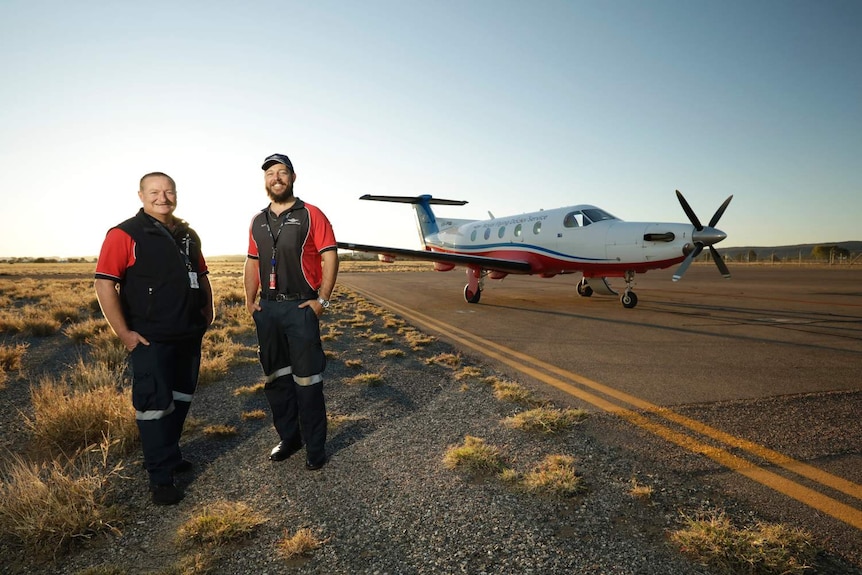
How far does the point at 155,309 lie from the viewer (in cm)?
306

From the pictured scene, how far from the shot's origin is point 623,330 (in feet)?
29.4

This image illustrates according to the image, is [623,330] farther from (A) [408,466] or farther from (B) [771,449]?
(A) [408,466]

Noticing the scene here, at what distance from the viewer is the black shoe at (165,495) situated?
9.27 ft

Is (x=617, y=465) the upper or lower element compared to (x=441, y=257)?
lower

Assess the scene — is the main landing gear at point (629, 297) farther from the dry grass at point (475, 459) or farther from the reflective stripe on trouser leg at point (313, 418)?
the reflective stripe on trouser leg at point (313, 418)

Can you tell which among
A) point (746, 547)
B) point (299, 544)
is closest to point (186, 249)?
point (299, 544)

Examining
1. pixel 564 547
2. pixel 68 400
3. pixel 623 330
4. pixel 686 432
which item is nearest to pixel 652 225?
pixel 623 330

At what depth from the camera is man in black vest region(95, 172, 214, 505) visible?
2914 mm

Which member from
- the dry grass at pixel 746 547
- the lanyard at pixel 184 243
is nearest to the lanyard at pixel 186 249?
the lanyard at pixel 184 243

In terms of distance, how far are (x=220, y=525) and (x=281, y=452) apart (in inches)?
41.4

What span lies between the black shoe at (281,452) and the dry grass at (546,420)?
1.88 m

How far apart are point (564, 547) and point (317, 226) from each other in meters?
2.78

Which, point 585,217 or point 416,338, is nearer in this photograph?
point 416,338

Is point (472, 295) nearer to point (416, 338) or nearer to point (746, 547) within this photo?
point (416, 338)
